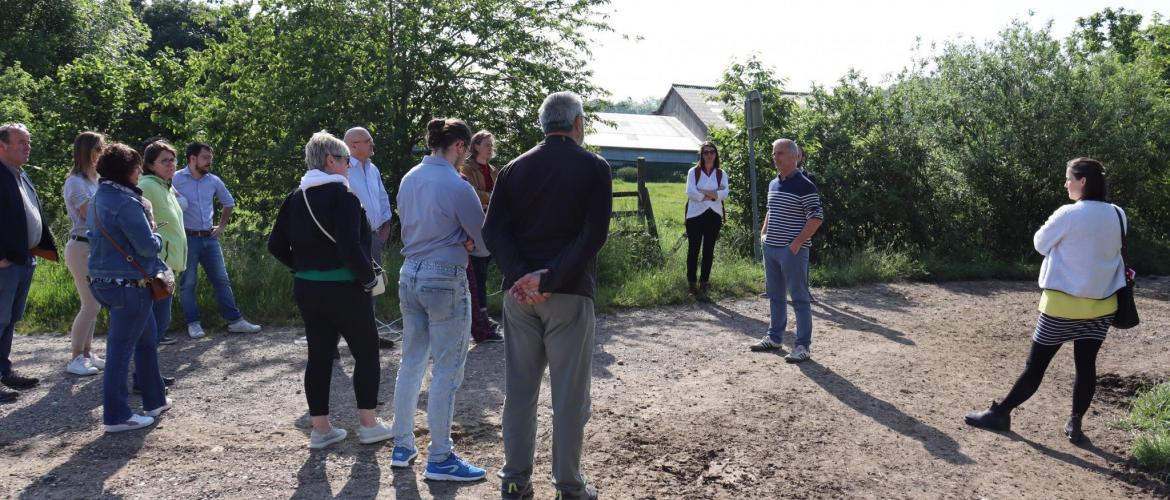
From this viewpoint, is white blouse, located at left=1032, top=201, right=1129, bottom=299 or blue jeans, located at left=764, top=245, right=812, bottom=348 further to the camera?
blue jeans, located at left=764, top=245, right=812, bottom=348

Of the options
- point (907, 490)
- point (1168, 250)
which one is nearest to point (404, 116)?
point (907, 490)

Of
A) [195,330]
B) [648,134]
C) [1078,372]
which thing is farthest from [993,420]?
[648,134]

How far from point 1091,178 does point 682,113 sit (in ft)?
193

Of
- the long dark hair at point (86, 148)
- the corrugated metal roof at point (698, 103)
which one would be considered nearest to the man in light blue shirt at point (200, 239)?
the long dark hair at point (86, 148)

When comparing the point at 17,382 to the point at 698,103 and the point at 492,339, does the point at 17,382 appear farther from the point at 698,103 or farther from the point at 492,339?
the point at 698,103

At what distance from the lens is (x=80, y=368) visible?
21.7 ft

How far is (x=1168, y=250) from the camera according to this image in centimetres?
1431

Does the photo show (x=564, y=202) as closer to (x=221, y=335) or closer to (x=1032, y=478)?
(x=1032, y=478)

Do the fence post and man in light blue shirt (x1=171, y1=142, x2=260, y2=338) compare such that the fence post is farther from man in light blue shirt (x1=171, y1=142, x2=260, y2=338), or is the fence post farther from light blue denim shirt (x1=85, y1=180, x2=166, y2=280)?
light blue denim shirt (x1=85, y1=180, x2=166, y2=280)

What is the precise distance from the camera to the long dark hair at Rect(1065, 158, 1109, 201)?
515 cm

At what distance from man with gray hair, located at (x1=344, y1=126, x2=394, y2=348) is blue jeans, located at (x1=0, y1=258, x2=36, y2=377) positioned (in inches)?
93.5

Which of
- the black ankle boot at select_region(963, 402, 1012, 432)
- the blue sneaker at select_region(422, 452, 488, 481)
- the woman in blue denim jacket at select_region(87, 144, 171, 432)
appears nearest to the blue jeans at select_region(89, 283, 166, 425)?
the woman in blue denim jacket at select_region(87, 144, 171, 432)

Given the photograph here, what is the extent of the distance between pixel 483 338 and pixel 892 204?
8.37m

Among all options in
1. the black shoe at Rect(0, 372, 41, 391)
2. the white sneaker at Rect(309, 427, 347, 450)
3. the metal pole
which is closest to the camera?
the white sneaker at Rect(309, 427, 347, 450)
